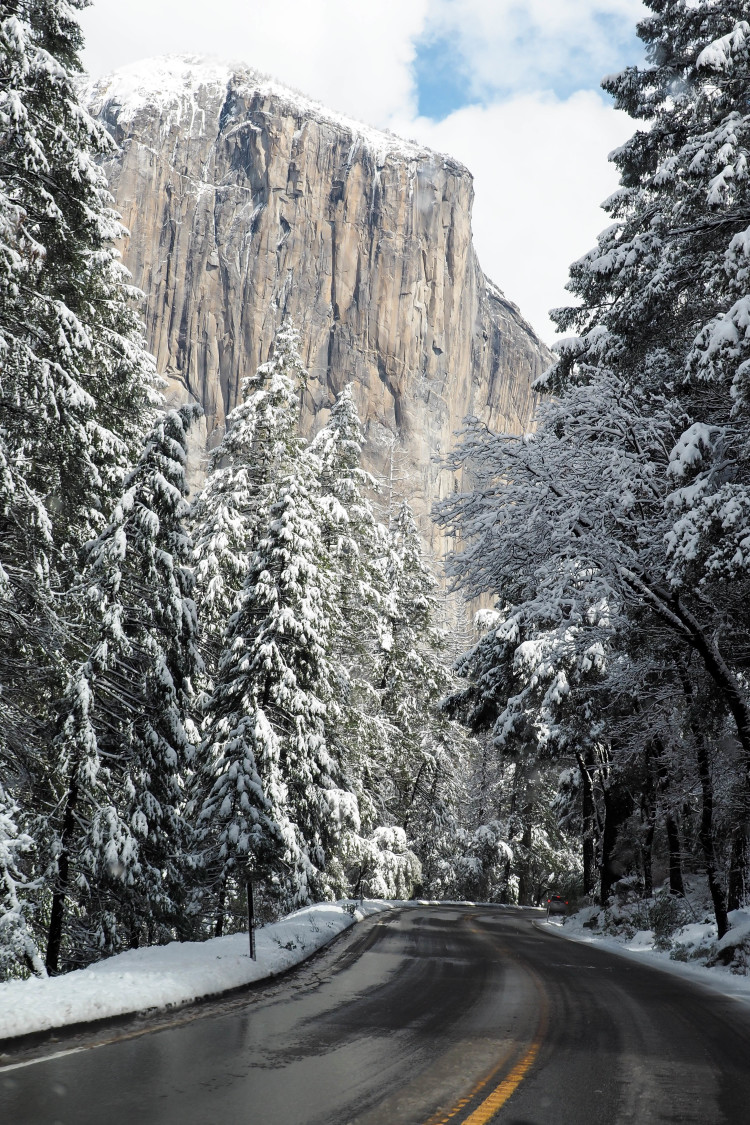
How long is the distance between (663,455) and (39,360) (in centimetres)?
905

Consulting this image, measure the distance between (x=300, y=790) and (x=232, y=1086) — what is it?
13.7 meters

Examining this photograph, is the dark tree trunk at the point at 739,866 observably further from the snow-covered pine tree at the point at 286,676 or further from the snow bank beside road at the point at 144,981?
the snow bank beside road at the point at 144,981

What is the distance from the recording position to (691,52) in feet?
47.1

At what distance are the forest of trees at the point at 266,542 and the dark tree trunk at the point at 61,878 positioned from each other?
1.7 inches

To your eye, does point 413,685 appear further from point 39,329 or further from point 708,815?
point 39,329

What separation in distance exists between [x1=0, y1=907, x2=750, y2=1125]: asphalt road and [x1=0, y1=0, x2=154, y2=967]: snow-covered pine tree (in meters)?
5.40

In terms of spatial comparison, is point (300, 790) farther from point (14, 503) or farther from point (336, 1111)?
point (336, 1111)

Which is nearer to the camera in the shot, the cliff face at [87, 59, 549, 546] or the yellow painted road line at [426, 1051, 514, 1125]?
the yellow painted road line at [426, 1051, 514, 1125]

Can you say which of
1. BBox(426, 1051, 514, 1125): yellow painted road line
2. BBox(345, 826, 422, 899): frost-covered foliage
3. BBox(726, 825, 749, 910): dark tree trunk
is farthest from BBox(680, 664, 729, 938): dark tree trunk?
BBox(345, 826, 422, 899): frost-covered foliage

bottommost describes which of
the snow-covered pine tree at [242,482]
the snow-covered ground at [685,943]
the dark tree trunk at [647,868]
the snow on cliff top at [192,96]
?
the snow-covered ground at [685,943]

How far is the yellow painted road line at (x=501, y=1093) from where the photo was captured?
203 inches

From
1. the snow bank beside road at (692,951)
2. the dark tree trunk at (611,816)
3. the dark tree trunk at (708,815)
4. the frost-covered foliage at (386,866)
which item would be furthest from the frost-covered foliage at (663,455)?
the frost-covered foliage at (386,866)

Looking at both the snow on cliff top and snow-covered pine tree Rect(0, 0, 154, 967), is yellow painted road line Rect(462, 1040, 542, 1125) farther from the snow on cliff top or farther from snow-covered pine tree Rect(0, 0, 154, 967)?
the snow on cliff top

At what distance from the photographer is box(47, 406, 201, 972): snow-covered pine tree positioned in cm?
1213
